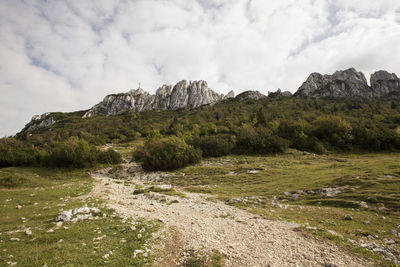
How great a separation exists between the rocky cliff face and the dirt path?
15300cm

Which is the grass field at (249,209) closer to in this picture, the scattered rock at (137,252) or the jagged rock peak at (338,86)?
the scattered rock at (137,252)

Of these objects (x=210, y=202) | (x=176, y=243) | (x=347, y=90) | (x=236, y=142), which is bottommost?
(x=210, y=202)

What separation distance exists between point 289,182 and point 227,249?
1464cm

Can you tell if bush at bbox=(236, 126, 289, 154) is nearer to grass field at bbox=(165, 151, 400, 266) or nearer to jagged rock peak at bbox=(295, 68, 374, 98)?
grass field at bbox=(165, 151, 400, 266)

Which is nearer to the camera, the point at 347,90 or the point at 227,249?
the point at 227,249

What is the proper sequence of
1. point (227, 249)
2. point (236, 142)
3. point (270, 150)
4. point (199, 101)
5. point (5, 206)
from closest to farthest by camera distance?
1. point (227, 249)
2. point (5, 206)
3. point (270, 150)
4. point (236, 142)
5. point (199, 101)

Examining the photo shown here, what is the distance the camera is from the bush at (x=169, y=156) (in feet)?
105

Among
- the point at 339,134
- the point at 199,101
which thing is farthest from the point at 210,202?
the point at 199,101

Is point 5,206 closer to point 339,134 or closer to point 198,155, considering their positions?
point 198,155

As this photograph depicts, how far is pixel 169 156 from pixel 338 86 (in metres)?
160

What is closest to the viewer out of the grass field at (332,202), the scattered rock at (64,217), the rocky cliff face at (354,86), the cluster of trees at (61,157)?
the grass field at (332,202)

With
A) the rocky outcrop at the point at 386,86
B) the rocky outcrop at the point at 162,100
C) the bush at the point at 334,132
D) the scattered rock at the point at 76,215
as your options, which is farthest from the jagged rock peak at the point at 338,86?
the scattered rock at the point at 76,215

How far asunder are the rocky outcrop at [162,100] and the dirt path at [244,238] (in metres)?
148

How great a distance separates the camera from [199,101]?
531 feet
